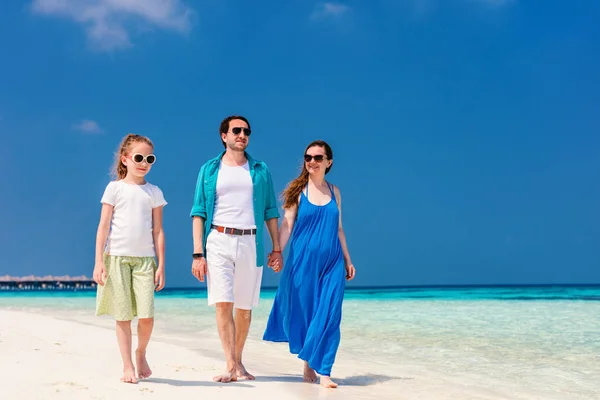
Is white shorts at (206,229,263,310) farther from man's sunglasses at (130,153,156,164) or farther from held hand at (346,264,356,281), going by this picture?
held hand at (346,264,356,281)

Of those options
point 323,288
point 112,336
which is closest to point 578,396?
point 323,288

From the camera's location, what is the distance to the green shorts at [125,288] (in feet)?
14.3

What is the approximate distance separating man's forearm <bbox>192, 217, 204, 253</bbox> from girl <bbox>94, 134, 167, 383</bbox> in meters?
0.36

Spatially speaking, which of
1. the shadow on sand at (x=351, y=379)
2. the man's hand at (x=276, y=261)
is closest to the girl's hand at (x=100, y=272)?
the man's hand at (x=276, y=261)

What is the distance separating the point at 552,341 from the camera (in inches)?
370

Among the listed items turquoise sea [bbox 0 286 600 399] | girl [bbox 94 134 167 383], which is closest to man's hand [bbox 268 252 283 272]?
girl [bbox 94 134 167 383]

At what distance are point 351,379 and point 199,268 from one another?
175 centimetres

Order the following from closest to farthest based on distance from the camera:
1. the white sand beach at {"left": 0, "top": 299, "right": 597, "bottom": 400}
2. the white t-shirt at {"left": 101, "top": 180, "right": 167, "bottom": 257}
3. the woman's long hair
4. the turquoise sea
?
1. the white sand beach at {"left": 0, "top": 299, "right": 597, "bottom": 400}
2. the white t-shirt at {"left": 101, "top": 180, "right": 167, "bottom": 257}
3. the woman's long hair
4. the turquoise sea

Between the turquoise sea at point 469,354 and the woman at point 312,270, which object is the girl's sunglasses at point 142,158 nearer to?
the woman at point 312,270

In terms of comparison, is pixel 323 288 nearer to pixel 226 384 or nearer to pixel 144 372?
pixel 226 384

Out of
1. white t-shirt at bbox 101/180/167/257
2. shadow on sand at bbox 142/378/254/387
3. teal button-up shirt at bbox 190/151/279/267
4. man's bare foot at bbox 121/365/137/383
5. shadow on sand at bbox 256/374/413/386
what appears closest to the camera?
man's bare foot at bbox 121/365/137/383

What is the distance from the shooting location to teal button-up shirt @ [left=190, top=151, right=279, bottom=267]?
16.1 ft

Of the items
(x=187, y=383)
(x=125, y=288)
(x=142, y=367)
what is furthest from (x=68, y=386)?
(x=187, y=383)

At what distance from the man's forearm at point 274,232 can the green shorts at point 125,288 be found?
1097mm
